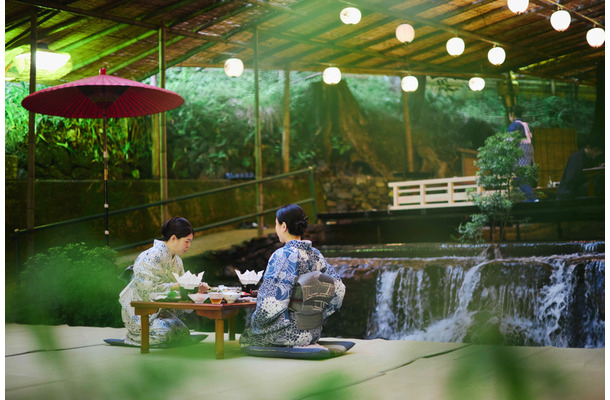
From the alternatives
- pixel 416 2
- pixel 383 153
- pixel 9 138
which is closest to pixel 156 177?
pixel 9 138

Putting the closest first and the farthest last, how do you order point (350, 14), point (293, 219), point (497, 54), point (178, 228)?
1. point (293, 219)
2. point (178, 228)
3. point (350, 14)
4. point (497, 54)

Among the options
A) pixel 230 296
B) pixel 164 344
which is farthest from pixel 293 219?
pixel 164 344

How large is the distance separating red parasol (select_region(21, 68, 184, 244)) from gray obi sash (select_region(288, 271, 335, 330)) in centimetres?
315

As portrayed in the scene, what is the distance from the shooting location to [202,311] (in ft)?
16.0

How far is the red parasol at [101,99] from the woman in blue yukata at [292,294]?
284cm

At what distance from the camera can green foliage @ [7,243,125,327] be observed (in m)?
7.28

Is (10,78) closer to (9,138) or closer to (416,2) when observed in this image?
(9,138)

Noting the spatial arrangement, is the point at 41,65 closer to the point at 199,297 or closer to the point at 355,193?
the point at 199,297

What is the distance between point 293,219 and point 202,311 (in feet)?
3.19

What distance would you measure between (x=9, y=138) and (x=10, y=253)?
2144 mm

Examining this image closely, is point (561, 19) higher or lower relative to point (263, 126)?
higher

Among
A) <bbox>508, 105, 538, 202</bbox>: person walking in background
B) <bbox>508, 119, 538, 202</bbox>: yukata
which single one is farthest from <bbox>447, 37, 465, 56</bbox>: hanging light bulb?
<bbox>508, 119, 538, 202</bbox>: yukata

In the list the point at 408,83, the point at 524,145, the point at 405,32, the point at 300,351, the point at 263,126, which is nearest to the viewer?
the point at 300,351

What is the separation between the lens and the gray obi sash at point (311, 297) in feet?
15.6
